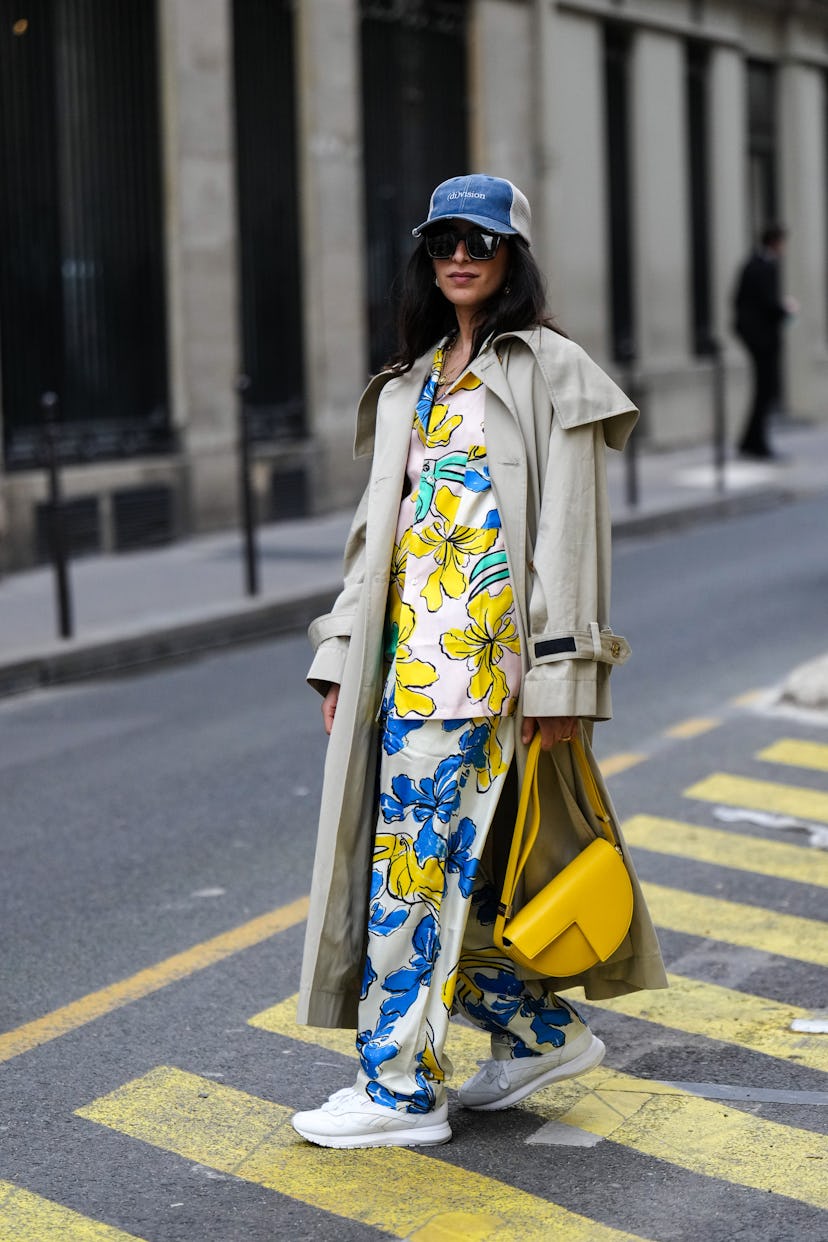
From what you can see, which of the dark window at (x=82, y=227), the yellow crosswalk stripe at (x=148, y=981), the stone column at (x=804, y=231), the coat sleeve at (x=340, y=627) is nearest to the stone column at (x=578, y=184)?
the stone column at (x=804, y=231)

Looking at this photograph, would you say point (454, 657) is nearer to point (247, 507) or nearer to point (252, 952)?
point (252, 952)

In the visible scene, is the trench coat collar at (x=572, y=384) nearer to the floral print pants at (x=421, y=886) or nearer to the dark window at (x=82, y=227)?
the floral print pants at (x=421, y=886)

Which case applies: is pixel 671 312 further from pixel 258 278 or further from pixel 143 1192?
pixel 143 1192

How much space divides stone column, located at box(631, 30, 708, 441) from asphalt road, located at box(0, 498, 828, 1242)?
12818mm

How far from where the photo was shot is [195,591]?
1246cm

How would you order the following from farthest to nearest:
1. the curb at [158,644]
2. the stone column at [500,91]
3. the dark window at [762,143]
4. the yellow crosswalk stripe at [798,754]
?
the dark window at [762,143], the stone column at [500,91], the curb at [158,644], the yellow crosswalk stripe at [798,754]

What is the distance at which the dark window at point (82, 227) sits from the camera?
45.4 ft

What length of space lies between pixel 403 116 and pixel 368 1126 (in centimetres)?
1586

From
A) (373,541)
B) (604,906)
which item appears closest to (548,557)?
(373,541)

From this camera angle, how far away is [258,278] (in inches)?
652

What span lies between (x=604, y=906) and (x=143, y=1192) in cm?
109

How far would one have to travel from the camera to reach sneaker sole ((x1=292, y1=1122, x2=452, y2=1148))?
12.8ft

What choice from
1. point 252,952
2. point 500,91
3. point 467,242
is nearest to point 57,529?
point 252,952

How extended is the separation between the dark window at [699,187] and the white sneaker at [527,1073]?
2112 centimetres
